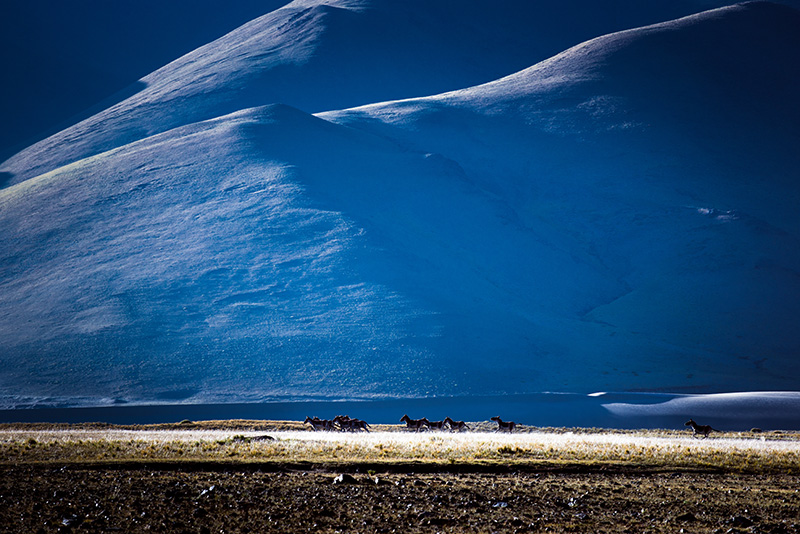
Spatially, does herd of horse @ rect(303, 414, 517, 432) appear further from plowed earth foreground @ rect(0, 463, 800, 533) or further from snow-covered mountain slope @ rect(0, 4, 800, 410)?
snow-covered mountain slope @ rect(0, 4, 800, 410)

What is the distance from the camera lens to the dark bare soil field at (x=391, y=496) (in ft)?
41.4

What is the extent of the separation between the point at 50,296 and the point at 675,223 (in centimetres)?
6447

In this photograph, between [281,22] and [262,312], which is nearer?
[262,312]

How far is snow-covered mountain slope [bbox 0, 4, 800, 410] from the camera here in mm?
53219

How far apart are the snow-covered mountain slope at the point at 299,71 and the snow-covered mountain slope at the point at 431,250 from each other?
20703mm

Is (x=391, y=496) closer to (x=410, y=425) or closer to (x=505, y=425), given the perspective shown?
(x=410, y=425)

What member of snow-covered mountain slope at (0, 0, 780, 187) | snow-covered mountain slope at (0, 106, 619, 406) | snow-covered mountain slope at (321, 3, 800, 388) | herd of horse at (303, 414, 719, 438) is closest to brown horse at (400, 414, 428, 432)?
herd of horse at (303, 414, 719, 438)

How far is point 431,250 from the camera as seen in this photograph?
2788 inches

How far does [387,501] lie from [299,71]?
128654 mm

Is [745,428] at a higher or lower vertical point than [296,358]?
lower

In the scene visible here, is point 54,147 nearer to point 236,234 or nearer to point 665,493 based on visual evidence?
point 236,234

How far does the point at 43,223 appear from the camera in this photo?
74.2 metres

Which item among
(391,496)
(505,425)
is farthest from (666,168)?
(391,496)

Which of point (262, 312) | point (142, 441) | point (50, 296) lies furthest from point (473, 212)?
point (142, 441)
